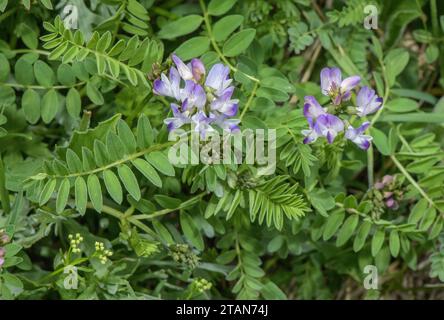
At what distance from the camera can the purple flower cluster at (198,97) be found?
62.5 inches

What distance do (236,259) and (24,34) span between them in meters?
0.83

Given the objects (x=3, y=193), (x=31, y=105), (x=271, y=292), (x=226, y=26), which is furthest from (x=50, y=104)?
(x=271, y=292)

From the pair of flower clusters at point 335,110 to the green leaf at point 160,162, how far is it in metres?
0.30

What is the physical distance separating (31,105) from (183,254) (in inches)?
20.1

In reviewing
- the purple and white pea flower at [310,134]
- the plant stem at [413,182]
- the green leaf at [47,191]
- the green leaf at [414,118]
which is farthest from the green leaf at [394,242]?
the green leaf at [47,191]

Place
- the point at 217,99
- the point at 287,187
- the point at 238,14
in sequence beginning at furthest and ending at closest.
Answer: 1. the point at 238,14
2. the point at 287,187
3. the point at 217,99

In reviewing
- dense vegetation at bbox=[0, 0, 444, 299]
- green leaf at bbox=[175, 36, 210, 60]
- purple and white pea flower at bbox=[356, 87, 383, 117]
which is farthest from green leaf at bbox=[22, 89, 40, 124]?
purple and white pea flower at bbox=[356, 87, 383, 117]

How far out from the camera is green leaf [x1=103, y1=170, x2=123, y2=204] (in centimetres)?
169

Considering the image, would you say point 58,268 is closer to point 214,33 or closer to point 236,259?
point 236,259

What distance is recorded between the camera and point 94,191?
5.54 ft

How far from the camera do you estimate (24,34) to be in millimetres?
1903

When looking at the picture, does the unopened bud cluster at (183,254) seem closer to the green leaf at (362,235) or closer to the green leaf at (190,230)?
the green leaf at (190,230)

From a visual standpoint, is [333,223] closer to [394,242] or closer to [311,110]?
[394,242]
